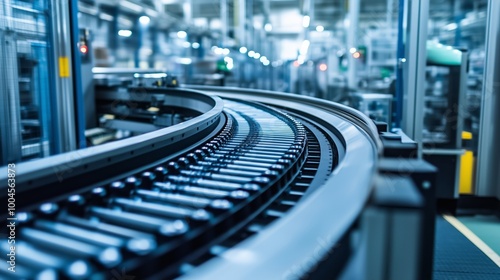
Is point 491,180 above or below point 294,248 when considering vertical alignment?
below

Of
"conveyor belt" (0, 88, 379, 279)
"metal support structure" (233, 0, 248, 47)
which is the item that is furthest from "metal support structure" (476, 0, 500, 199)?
"metal support structure" (233, 0, 248, 47)

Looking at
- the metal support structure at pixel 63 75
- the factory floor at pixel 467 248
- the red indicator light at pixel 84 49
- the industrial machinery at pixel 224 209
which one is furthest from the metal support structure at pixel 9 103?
the factory floor at pixel 467 248

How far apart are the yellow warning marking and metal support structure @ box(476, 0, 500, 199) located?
0.42 meters

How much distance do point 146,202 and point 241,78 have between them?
920cm

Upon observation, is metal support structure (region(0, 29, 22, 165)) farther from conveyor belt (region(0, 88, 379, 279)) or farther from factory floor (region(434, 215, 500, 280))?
factory floor (region(434, 215, 500, 280))

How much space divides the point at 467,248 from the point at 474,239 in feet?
0.74

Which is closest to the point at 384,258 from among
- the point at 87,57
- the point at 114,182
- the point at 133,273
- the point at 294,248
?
the point at 294,248

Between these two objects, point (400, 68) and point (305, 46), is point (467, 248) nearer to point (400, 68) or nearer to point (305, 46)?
point (400, 68)

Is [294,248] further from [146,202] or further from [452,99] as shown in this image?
[452,99]

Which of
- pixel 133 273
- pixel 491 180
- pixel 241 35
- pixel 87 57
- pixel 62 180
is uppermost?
pixel 241 35

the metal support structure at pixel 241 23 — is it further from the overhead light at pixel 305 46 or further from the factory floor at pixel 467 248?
the factory floor at pixel 467 248

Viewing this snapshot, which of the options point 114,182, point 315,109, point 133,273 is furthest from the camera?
point 315,109

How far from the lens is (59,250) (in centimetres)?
90

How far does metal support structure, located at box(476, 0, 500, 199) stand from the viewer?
3370 mm
